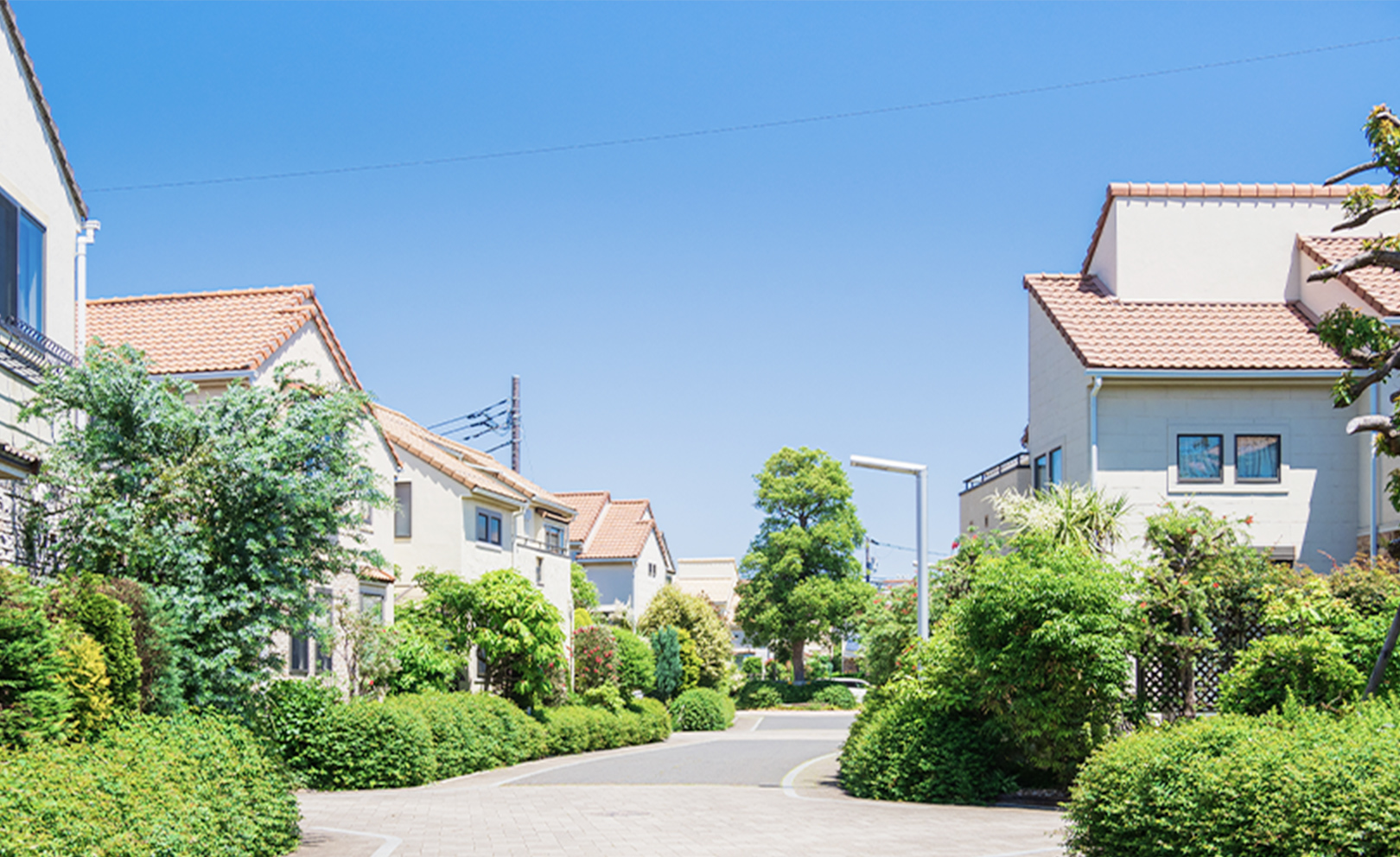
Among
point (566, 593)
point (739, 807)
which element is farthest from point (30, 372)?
point (566, 593)

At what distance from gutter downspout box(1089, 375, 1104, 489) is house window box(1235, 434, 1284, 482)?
2.91m

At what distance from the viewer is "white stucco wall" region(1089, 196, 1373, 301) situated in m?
28.1

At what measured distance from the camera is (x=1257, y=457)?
84.5 ft

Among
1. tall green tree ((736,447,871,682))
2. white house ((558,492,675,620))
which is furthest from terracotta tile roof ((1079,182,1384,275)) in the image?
white house ((558,492,675,620))

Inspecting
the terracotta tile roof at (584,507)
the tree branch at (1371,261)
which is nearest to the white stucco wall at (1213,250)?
the tree branch at (1371,261)

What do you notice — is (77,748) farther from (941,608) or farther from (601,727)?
(601,727)

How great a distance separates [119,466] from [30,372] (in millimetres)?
1519

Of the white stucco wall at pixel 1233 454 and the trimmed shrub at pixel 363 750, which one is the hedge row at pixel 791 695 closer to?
the white stucco wall at pixel 1233 454

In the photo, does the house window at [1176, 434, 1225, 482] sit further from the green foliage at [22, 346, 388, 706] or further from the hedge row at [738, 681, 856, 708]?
the hedge row at [738, 681, 856, 708]

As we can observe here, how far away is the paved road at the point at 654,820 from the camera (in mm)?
14594

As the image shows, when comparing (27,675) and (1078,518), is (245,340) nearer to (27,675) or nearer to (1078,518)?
(27,675)

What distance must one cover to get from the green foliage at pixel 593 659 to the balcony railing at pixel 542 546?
3449 millimetres

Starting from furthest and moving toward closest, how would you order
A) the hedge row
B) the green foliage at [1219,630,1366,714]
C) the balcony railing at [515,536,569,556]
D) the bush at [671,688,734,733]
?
the hedge row < the bush at [671,688,734,733] < the balcony railing at [515,536,569,556] < the green foliage at [1219,630,1366,714]

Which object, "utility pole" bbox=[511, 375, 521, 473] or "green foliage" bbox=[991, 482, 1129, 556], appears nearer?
"green foliage" bbox=[991, 482, 1129, 556]
